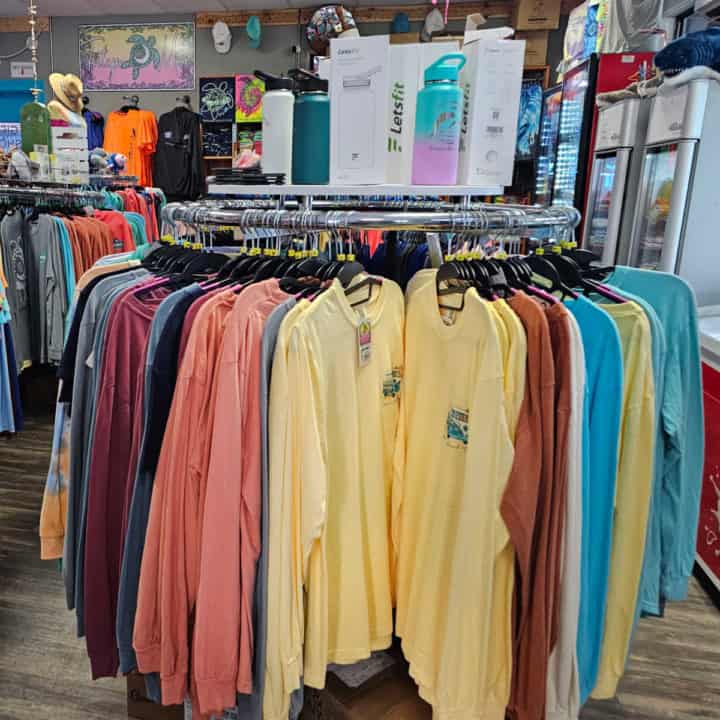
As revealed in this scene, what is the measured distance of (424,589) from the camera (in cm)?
136

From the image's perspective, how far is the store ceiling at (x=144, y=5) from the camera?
645cm

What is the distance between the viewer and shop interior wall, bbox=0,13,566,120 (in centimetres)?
675

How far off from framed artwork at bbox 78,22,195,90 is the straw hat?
263 cm

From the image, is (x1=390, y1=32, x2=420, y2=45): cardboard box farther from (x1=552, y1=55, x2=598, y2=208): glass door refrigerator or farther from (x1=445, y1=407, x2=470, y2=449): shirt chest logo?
(x1=445, y1=407, x2=470, y2=449): shirt chest logo

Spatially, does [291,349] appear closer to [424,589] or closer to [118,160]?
[424,589]

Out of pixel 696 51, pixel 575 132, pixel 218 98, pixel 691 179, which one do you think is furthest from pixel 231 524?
pixel 218 98

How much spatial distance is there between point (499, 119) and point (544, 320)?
26.6 inches

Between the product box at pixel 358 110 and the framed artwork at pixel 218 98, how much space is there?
5773 mm

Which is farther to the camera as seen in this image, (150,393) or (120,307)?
(120,307)

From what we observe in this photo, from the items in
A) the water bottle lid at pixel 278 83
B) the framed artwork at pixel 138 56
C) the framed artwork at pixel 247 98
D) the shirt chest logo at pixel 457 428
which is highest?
the framed artwork at pixel 138 56

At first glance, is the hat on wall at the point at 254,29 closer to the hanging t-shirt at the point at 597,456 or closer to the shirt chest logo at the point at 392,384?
the shirt chest logo at the point at 392,384

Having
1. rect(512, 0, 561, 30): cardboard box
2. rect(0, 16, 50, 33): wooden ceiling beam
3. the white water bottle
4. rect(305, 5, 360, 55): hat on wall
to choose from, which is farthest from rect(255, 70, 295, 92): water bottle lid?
rect(0, 16, 50, 33): wooden ceiling beam

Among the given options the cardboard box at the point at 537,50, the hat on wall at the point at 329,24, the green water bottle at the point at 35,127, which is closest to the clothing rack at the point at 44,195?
the green water bottle at the point at 35,127

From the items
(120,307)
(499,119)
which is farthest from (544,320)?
(120,307)
